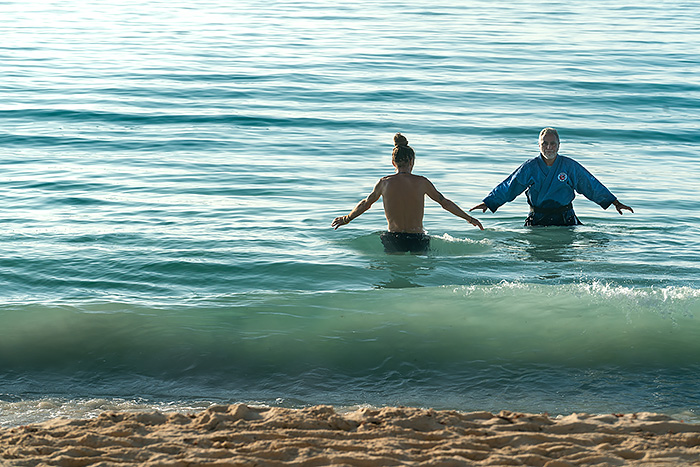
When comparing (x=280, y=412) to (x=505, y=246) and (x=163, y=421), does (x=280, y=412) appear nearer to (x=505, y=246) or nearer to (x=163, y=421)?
(x=163, y=421)

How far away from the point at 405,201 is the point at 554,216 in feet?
7.20

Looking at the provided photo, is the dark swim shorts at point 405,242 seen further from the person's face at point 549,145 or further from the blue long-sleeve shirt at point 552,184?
the person's face at point 549,145

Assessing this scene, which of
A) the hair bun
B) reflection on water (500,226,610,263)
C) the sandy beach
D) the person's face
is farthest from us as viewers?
reflection on water (500,226,610,263)

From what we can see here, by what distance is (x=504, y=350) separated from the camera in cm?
681

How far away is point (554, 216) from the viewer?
991cm

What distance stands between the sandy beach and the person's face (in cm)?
459

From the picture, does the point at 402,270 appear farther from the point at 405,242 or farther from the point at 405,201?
the point at 405,201

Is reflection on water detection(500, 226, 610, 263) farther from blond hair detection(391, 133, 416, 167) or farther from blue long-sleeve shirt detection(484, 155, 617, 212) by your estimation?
blond hair detection(391, 133, 416, 167)

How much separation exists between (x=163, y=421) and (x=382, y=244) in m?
5.01

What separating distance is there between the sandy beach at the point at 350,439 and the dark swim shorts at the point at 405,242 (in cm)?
389

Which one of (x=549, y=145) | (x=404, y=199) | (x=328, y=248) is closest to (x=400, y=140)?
(x=404, y=199)

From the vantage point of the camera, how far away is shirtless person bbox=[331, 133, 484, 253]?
335 inches

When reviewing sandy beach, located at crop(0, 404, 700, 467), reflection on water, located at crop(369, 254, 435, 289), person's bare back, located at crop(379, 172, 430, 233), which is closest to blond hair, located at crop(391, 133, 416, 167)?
person's bare back, located at crop(379, 172, 430, 233)

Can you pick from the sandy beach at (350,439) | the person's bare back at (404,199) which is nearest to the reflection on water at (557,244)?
the person's bare back at (404,199)
